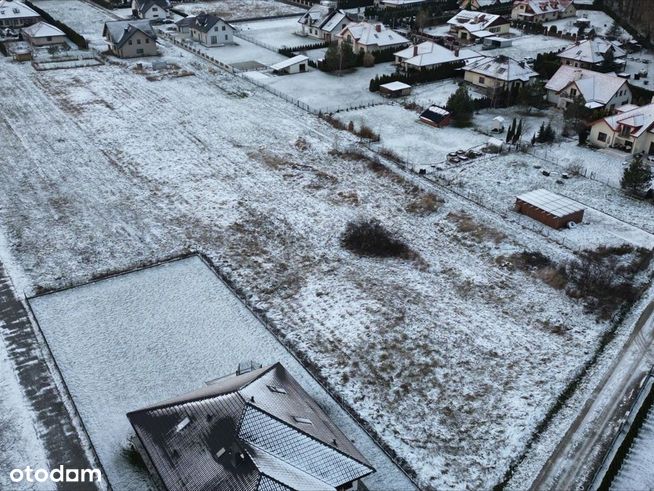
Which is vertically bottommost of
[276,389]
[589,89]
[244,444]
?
[276,389]

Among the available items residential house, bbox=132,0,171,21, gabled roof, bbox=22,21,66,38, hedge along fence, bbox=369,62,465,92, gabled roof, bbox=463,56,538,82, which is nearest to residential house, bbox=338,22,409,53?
hedge along fence, bbox=369,62,465,92

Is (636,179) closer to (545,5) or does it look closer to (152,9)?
(545,5)

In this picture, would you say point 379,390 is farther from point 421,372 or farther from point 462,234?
point 462,234

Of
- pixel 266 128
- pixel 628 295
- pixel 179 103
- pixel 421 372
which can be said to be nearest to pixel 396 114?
pixel 266 128

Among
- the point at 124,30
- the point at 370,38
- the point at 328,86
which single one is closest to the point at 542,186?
the point at 328,86

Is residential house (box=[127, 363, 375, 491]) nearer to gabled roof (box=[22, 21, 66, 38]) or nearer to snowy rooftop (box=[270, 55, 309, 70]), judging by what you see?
snowy rooftop (box=[270, 55, 309, 70])
